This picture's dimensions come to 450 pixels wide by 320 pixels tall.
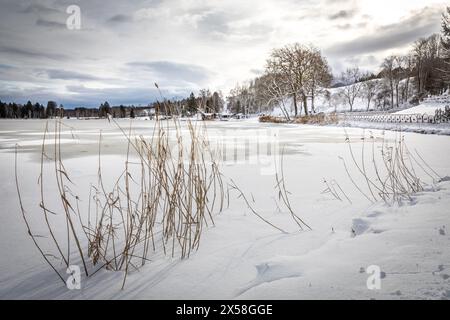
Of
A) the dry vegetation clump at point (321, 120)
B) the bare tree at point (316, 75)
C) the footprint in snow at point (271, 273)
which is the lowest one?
the footprint in snow at point (271, 273)

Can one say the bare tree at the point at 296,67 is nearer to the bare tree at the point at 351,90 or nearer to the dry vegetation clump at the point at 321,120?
the dry vegetation clump at the point at 321,120

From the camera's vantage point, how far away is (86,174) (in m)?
4.70

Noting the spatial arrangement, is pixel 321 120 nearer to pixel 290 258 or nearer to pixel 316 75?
pixel 316 75

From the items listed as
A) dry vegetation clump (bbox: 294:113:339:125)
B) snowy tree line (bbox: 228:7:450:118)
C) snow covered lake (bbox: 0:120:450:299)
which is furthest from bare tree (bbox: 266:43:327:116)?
snow covered lake (bbox: 0:120:450:299)

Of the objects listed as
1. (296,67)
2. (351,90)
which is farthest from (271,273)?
(351,90)

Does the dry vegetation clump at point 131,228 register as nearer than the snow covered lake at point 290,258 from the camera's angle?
No

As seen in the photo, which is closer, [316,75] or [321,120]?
[321,120]

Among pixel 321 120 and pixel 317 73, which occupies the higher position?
pixel 317 73

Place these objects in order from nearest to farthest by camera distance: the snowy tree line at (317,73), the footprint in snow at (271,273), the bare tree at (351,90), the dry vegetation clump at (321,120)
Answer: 1. the footprint in snow at (271,273)
2. the dry vegetation clump at (321,120)
3. the snowy tree line at (317,73)
4. the bare tree at (351,90)

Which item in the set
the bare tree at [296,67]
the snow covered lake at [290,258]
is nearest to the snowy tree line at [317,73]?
the bare tree at [296,67]

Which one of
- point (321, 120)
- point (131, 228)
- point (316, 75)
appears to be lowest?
point (131, 228)

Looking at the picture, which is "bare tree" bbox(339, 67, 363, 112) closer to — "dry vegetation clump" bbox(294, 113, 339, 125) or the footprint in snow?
"dry vegetation clump" bbox(294, 113, 339, 125)

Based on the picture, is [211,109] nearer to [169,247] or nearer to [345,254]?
[169,247]

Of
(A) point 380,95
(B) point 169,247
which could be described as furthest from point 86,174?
(A) point 380,95
